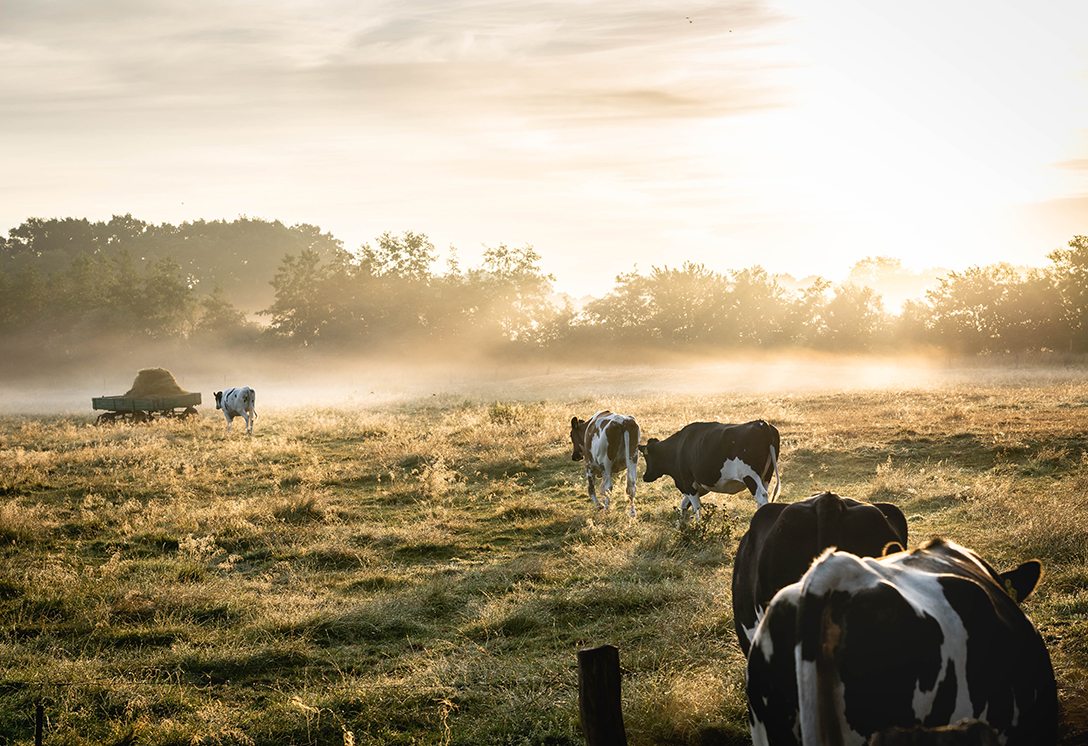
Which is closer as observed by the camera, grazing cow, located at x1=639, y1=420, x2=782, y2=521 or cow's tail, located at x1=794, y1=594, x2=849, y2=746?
cow's tail, located at x1=794, y1=594, x2=849, y2=746

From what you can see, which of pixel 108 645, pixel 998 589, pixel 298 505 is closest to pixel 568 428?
pixel 298 505

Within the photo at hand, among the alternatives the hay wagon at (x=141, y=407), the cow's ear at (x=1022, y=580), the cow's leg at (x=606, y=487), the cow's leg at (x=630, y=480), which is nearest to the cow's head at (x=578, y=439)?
the cow's leg at (x=606, y=487)

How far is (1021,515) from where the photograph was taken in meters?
8.88

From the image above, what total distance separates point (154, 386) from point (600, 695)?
98.3ft

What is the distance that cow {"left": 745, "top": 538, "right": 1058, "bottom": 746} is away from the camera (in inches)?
99.8

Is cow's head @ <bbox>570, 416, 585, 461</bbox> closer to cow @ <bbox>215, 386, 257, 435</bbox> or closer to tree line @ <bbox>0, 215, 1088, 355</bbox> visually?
cow @ <bbox>215, 386, 257, 435</bbox>

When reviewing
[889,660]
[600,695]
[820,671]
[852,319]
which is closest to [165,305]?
[852,319]

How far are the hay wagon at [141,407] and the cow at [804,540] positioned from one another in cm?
2621

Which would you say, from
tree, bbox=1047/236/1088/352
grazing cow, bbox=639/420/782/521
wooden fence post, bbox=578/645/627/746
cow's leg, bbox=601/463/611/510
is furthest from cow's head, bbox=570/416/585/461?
tree, bbox=1047/236/1088/352

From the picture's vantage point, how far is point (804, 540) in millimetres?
4215

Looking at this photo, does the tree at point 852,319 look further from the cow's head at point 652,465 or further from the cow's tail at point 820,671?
the cow's tail at point 820,671

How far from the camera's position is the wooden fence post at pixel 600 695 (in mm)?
3365

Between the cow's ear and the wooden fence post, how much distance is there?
1763 millimetres

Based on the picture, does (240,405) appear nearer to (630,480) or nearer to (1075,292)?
(630,480)
